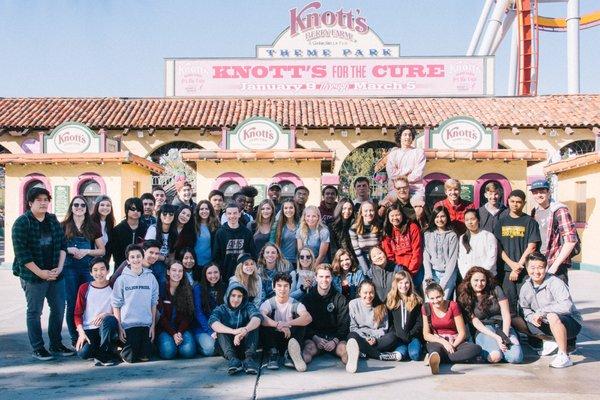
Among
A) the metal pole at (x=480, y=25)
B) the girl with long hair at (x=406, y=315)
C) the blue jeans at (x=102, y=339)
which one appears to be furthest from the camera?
the metal pole at (x=480, y=25)

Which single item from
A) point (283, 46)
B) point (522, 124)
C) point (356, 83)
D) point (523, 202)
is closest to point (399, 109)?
point (356, 83)

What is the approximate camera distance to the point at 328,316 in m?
6.40

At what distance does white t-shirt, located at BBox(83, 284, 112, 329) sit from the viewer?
615 cm

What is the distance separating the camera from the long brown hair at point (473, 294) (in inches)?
250

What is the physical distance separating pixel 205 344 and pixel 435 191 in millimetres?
9916

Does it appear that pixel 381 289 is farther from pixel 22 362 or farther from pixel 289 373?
pixel 22 362

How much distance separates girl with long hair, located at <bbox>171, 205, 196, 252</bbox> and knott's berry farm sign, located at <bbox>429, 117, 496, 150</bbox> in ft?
29.9

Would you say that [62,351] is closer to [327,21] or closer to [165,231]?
[165,231]

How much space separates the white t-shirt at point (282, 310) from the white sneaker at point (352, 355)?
2.02 ft

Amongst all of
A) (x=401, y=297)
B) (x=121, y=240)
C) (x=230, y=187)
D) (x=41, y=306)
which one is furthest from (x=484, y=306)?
(x=230, y=187)

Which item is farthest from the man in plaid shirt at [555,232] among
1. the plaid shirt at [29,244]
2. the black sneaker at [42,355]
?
the black sneaker at [42,355]

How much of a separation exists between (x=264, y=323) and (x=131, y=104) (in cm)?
1919

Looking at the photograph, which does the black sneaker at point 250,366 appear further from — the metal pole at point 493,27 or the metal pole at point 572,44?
the metal pole at point 493,27

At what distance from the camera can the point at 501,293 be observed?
6363 mm
